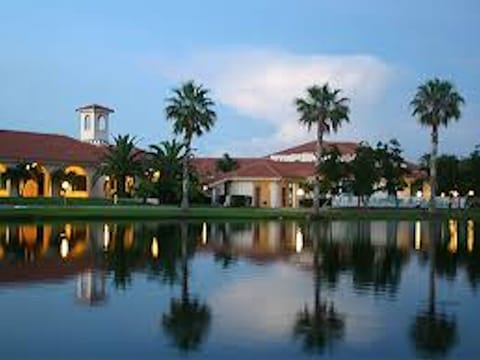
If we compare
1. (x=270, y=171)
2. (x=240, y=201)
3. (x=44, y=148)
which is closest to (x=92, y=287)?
(x=44, y=148)

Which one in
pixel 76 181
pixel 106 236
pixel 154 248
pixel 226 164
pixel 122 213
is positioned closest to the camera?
pixel 154 248

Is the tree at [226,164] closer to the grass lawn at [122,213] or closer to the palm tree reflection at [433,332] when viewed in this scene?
the grass lawn at [122,213]

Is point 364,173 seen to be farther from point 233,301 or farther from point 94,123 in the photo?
Answer: point 233,301

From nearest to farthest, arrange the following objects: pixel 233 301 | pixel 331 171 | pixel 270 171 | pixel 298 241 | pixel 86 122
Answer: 1. pixel 233 301
2. pixel 298 241
3. pixel 331 171
4. pixel 270 171
5. pixel 86 122

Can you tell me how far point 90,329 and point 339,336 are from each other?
3620mm

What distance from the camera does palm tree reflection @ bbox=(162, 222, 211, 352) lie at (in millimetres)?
12000

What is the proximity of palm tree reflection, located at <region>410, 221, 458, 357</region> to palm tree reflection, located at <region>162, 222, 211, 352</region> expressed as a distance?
3057 millimetres

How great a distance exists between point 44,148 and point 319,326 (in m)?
64.9

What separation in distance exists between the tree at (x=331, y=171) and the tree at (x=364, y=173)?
117cm

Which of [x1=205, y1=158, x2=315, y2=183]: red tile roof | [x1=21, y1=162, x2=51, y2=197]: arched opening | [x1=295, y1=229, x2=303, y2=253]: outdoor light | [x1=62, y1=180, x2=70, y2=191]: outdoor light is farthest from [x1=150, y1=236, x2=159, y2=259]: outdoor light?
[x1=205, y1=158, x2=315, y2=183]: red tile roof

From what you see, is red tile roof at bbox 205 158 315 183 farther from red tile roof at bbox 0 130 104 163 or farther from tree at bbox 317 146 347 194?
red tile roof at bbox 0 130 104 163

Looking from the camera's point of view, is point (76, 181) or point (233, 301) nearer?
point (233, 301)

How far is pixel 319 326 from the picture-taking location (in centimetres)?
1354

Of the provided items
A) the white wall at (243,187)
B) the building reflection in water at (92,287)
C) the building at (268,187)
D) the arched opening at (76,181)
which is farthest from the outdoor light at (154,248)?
the white wall at (243,187)
